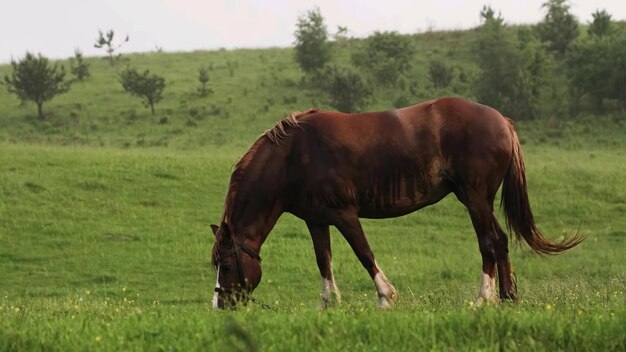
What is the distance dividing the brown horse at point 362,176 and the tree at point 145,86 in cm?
3786

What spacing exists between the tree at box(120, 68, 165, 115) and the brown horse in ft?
124

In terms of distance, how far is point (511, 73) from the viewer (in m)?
46.9

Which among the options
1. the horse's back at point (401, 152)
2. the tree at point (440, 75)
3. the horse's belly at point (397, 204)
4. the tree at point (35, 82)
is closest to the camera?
the horse's back at point (401, 152)

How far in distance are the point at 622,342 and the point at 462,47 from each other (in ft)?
186

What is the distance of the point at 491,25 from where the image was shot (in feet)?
168

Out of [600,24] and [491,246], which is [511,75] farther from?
[491,246]

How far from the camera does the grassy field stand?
6.21 m

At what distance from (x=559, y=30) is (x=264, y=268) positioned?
144 ft

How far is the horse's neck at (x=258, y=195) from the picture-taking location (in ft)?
32.2

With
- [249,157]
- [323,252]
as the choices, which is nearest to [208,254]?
[323,252]

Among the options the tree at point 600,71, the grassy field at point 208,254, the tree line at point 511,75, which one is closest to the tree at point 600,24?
the tree line at point 511,75

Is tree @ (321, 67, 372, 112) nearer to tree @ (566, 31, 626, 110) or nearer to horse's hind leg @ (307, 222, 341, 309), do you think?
tree @ (566, 31, 626, 110)

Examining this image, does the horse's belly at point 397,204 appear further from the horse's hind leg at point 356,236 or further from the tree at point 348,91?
the tree at point 348,91

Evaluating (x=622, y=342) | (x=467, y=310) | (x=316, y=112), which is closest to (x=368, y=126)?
(x=316, y=112)
